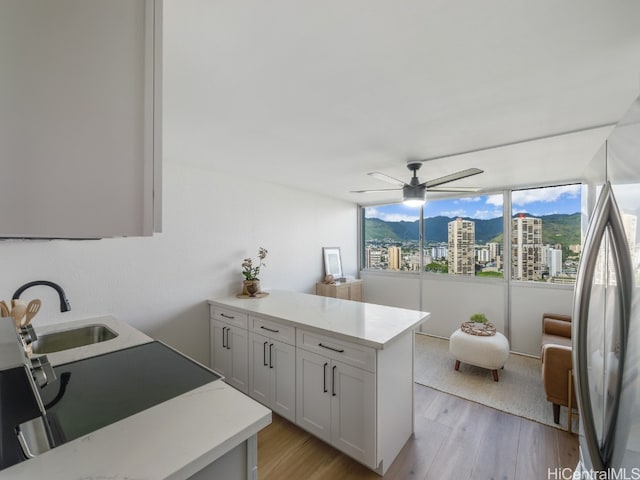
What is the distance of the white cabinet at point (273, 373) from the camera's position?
2.06 meters

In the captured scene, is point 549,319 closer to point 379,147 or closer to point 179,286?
point 379,147

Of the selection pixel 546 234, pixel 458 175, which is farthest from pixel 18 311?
pixel 546 234

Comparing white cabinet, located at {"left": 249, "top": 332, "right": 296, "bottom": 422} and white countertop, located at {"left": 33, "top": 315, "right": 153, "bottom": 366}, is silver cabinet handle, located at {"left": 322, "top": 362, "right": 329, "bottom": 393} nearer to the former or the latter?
white cabinet, located at {"left": 249, "top": 332, "right": 296, "bottom": 422}

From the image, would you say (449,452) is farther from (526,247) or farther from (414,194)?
(526,247)

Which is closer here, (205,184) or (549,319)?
(205,184)

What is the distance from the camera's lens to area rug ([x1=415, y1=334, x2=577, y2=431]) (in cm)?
237

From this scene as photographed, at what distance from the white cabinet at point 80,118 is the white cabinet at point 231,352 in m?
2.08

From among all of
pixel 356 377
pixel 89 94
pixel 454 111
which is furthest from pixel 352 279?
pixel 89 94

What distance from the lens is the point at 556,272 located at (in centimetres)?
351

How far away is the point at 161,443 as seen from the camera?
758 mm

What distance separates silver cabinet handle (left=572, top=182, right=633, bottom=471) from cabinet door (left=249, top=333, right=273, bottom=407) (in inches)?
74.4

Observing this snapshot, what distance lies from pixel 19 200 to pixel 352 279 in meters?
4.47

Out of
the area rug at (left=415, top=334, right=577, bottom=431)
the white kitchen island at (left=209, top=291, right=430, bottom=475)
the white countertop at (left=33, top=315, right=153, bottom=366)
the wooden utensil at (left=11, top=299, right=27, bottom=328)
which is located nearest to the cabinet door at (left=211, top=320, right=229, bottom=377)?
the white kitchen island at (left=209, top=291, right=430, bottom=475)

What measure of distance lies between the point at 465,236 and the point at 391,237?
119cm
